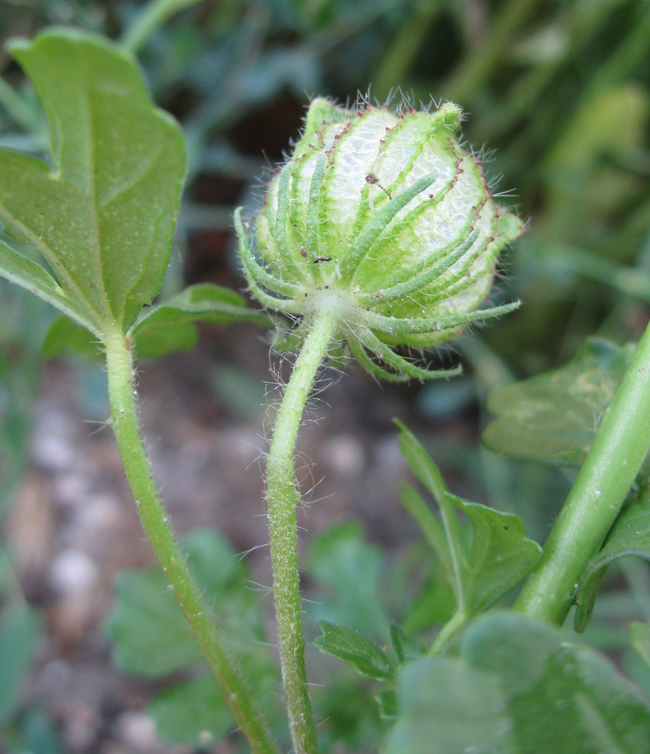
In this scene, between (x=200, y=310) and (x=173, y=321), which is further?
(x=173, y=321)

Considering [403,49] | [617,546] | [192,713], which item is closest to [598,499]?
[617,546]

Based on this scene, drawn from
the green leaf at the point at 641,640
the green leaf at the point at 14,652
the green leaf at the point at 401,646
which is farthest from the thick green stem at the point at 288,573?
the green leaf at the point at 14,652

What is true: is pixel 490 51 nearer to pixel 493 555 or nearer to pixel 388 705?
pixel 493 555

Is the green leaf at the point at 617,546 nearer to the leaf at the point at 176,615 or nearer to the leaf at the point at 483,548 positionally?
the leaf at the point at 483,548

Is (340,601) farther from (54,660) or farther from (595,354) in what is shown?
(54,660)

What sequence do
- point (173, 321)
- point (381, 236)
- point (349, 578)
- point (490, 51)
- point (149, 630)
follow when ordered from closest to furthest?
point (381, 236), point (173, 321), point (149, 630), point (349, 578), point (490, 51)

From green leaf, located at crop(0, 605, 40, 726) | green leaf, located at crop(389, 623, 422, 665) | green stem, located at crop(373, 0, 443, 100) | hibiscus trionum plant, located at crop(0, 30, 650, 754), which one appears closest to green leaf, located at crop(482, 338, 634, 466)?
hibiscus trionum plant, located at crop(0, 30, 650, 754)

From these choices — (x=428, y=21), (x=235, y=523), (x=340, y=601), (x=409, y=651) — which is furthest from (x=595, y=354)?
(x=428, y=21)
